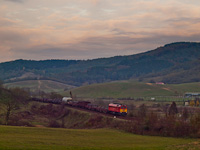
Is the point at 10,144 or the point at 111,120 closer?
the point at 10,144

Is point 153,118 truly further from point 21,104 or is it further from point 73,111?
point 21,104

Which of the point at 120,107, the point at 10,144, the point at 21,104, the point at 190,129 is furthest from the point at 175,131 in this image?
the point at 21,104

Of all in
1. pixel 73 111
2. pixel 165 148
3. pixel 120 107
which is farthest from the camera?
pixel 73 111

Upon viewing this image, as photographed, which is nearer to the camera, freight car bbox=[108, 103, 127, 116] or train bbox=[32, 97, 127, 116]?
freight car bbox=[108, 103, 127, 116]

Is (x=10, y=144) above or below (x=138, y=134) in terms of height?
above

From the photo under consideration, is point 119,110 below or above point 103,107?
above

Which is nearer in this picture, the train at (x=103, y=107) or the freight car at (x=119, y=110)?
the freight car at (x=119, y=110)

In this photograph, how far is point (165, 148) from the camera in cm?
4325

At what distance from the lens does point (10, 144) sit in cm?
3519

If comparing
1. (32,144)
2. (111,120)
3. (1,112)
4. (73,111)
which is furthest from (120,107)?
(32,144)

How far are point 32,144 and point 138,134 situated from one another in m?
31.4

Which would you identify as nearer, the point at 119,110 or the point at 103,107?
the point at 119,110

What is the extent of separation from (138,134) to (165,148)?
1944 cm

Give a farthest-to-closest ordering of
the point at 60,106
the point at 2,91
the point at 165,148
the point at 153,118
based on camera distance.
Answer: the point at 2,91
the point at 60,106
the point at 153,118
the point at 165,148
